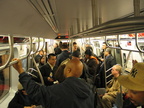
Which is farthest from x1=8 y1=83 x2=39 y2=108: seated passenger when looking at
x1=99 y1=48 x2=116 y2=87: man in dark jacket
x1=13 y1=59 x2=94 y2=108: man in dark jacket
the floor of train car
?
x1=99 y1=48 x2=116 y2=87: man in dark jacket

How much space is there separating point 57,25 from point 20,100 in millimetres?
1799

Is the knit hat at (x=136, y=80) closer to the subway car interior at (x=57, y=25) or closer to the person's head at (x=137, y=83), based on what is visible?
the person's head at (x=137, y=83)

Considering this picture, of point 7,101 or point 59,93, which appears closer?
point 59,93

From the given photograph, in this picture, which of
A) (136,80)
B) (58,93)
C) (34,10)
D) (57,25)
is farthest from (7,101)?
(136,80)

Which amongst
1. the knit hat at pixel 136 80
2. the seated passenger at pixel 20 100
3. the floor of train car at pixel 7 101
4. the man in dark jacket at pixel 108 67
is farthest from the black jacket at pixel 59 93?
the man in dark jacket at pixel 108 67

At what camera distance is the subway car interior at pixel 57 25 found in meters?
0.79

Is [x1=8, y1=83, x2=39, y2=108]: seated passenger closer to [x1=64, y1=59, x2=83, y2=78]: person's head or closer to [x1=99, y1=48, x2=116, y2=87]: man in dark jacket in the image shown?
[x1=64, y1=59, x2=83, y2=78]: person's head

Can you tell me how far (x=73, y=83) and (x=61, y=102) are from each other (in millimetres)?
244

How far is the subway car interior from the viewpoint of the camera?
787 millimetres

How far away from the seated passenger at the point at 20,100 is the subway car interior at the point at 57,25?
0.45 m

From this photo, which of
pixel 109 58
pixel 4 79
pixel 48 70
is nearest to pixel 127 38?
pixel 109 58

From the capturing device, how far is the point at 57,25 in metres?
2.82

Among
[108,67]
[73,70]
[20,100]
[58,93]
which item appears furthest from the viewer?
[108,67]

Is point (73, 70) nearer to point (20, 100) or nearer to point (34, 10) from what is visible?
point (34, 10)
